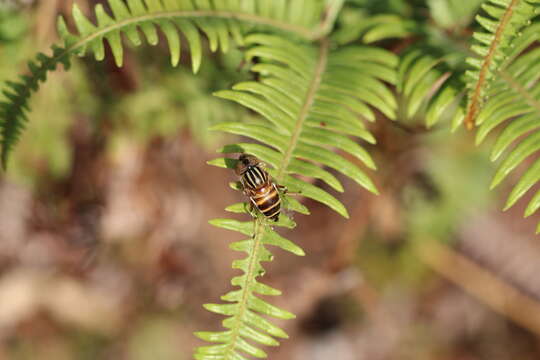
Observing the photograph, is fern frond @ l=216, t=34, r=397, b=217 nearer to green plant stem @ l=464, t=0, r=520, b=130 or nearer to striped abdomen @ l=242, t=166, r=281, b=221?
striped abdomen @ l=242, t=166, r=281, b=221

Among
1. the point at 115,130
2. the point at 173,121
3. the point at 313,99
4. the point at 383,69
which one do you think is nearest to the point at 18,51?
the point at 115,130

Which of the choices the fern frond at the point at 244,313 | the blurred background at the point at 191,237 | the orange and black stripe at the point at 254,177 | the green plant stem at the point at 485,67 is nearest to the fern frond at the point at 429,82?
the green plant stem at the point at 485,67

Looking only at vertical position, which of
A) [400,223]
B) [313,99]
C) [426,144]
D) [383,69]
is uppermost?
[426,144]

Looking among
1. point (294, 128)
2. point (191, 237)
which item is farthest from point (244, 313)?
point (191, 237)

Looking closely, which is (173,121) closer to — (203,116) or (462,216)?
(203,116)

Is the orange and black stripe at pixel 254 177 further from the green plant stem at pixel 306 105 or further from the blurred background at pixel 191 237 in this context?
the blurred background at pixel 191 237

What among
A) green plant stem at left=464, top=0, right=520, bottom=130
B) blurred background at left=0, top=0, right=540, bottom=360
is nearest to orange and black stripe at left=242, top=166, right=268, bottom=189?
green plant stem at left=464, top=0, right=520, bottom=130
